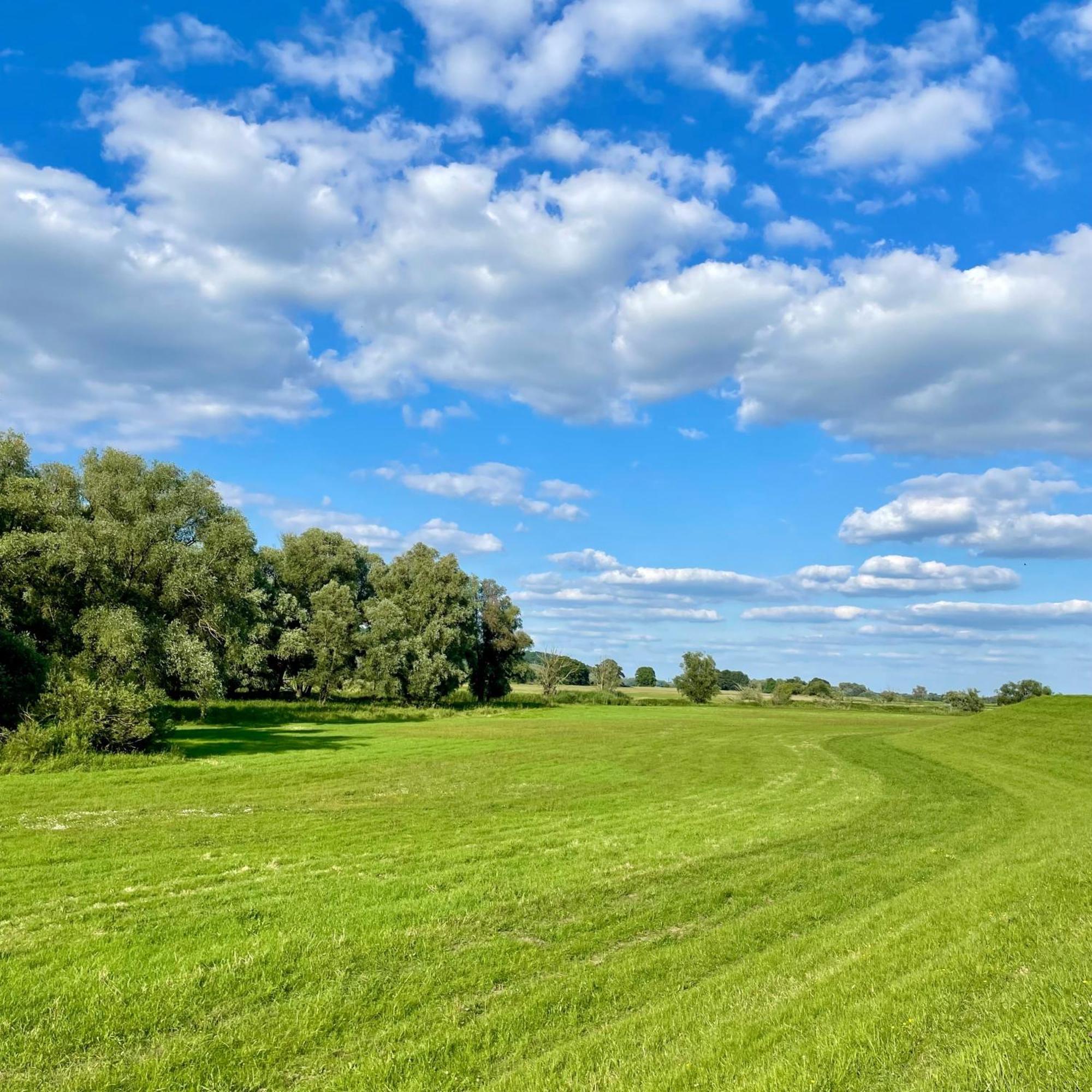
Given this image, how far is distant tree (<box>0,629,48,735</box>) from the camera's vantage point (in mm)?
27328

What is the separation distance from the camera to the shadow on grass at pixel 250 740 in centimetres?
3328

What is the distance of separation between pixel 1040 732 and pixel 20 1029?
5173cm

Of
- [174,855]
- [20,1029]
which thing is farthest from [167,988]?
[174,855]

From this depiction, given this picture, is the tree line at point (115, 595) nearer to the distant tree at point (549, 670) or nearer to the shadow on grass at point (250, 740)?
the shadow on grass at point (250, 740)

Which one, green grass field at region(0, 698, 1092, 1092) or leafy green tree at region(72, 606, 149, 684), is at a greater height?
leafy green tree at region(72, 606, 149, 684)

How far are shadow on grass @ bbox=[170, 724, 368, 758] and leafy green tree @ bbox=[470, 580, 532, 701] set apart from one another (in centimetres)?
4242

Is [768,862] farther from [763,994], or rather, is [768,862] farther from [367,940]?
[367,940]

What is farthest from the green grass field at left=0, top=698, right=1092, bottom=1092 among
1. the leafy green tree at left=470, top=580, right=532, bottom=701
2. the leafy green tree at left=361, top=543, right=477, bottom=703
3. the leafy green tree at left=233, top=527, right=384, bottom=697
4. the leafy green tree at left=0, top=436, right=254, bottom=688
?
the leafy green tree at left=470, top=580, right=532, bottom=701

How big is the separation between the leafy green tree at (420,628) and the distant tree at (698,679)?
60.5 meters

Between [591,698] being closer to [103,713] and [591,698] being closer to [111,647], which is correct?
[111,647]

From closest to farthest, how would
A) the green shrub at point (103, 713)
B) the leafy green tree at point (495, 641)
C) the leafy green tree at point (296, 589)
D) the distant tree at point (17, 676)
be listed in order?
the distant tree at point (17, 676) < the green shrub at point (103, 713) < the leafy green tree at point (296, 589) < the leafy green tree at point (495, 641)

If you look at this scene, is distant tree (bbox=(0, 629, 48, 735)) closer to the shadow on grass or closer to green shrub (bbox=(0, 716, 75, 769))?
green shrub (bbox=(0, 716, 75, 769))

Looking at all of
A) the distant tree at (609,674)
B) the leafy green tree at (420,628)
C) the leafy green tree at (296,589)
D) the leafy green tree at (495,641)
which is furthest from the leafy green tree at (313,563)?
the distant tree at (609,674)

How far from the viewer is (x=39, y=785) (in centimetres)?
2158
